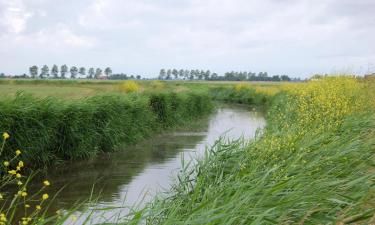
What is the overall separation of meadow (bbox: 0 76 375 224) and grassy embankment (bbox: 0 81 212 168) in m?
0.02

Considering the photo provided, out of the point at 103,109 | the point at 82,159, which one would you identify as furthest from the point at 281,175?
the point at 103,109

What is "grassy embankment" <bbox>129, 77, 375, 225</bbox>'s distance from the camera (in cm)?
389

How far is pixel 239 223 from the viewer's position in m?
3.75

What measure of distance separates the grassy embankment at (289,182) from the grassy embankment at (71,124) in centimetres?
360

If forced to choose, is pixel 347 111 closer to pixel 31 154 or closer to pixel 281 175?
pixel 281 175

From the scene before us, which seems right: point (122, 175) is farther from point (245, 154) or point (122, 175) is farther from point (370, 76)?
point (370, 76)

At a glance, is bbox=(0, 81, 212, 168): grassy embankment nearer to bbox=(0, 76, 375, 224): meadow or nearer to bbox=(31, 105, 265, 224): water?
bbox=(0, 76, 375, 224): meadow

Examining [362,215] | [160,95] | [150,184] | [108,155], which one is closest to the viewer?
[362,215]

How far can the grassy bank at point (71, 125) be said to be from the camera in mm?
8867

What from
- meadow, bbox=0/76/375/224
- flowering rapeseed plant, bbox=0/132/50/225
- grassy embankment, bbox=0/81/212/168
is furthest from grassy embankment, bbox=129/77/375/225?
grassy embankment, bbox=0/81/212/168

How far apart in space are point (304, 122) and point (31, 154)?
17.7 ft

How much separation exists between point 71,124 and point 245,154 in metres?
4.81

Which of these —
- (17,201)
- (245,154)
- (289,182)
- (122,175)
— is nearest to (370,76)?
(122,175)

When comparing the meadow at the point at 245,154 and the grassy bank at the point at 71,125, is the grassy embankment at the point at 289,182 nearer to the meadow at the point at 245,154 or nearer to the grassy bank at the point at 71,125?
the meadow at the point at 245,154
